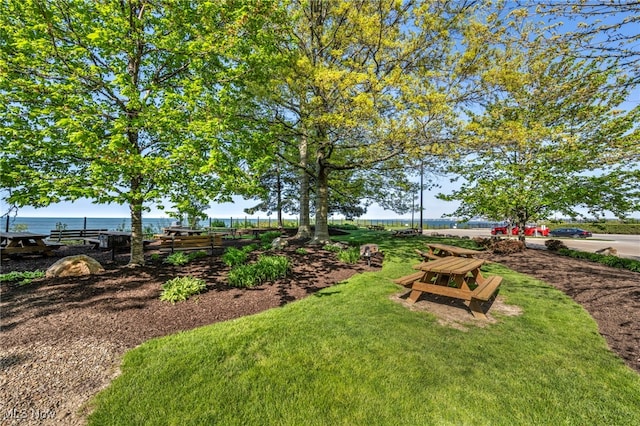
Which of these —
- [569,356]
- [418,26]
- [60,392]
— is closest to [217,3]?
[418,26]

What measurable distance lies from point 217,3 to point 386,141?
263 inches

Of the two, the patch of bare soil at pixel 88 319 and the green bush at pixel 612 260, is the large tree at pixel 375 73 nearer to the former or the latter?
the patch of bare soil at pixel 88 319

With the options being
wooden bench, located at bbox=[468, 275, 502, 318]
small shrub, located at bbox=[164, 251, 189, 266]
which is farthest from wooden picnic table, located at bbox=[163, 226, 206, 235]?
wooden bench, located at bbox=[468, 275, 502, 318]

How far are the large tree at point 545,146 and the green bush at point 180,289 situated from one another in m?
9.42

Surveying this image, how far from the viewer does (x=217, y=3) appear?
24.5 feet

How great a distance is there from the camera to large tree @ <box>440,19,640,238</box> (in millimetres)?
9250

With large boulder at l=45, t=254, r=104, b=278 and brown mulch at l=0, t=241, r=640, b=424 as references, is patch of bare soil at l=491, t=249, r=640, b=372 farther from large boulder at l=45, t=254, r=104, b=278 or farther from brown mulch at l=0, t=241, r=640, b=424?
large boulder at l=45, t=254, r=104, b=278

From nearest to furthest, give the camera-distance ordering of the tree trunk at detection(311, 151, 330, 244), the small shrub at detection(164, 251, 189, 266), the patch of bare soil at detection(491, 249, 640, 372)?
the patch of bare soil at detection(491, 249, 640, 372)
the small shrub at detection(164, 251, 189, 266)
the tree trunk at detection(311, 151, 330, 244)

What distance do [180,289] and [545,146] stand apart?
1433 cm

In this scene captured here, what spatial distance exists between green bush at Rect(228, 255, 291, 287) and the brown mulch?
0.25 metres

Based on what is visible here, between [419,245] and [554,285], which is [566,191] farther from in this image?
[419,245]

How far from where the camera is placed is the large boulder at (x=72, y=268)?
6.55 m

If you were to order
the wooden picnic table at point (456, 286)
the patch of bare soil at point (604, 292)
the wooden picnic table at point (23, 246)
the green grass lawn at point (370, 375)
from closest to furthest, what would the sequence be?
the green grass lawn at point (370, 375), the patch of bare soil at point (604, 292), the wooden picnic table at point (456, 286), the wooden picnic table at point (23, 246)

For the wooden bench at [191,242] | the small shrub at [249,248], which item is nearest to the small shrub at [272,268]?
the small shrub at [249,248]
